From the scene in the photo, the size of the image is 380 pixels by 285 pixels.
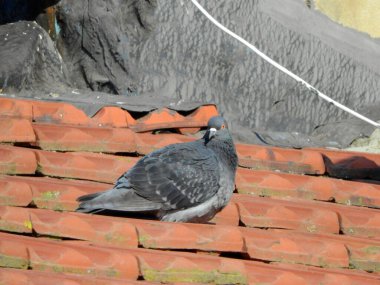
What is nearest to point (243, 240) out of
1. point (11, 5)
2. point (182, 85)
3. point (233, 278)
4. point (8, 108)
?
point (233, 278)

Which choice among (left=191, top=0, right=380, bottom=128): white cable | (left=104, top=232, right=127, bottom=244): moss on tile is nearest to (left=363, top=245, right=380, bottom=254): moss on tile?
(left=104, top=232, right=127, bottom=244): moss on tile

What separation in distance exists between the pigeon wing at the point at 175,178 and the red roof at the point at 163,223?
195 mm

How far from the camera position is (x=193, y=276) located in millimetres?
4430

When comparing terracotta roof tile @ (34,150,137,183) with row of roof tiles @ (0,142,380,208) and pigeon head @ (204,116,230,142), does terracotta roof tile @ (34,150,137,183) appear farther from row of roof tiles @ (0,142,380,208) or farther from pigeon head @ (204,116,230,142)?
pigeon head @ (204,116,230,142)

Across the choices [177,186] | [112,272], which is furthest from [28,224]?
[177,186]

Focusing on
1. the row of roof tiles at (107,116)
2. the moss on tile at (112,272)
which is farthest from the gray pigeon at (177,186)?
the row of roof tiles at (107,116)

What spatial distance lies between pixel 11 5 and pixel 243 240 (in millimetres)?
3551

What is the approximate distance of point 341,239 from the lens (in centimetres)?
521

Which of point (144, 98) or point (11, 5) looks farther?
point (11, 5)

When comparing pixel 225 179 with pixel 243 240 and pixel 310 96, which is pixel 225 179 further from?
pixel 310 96

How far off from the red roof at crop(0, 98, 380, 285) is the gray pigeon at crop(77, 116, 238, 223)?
5.0 inches

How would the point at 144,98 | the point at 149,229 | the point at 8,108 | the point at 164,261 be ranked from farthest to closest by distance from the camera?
the point at 144,98 → the point at 8,108 → the point at 149,229 → the point at 164,261

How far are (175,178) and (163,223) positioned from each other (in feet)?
1.13

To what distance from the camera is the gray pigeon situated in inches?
196
